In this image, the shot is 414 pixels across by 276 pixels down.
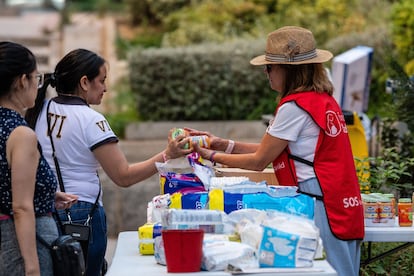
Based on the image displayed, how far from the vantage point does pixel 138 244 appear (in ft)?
14.7

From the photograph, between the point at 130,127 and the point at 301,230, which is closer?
the point at 301,230

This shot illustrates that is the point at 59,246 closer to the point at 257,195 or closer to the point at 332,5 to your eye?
the point at 257,195

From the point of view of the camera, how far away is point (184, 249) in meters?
3.73

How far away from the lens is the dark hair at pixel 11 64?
389cm

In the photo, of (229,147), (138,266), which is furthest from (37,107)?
(138,266)

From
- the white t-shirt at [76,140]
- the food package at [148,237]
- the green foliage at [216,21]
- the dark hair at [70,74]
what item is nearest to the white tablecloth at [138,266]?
the food package at [148,237]

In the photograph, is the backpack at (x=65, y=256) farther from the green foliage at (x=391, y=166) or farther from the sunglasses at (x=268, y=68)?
the green foliage at (x=391, y=166)

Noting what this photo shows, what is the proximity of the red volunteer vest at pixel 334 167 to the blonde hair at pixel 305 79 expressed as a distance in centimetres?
5

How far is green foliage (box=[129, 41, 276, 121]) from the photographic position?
11039 millimetres

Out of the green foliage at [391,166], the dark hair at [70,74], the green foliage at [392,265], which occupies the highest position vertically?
the dark hair at [70,74]

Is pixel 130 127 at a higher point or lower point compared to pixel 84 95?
lower

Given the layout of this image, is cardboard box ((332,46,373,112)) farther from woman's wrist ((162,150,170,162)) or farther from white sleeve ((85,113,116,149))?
white sleeve ((85,113,116,149))

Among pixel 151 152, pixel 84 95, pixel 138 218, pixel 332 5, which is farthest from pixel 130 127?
pixel 84 95

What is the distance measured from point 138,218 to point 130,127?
224cm
